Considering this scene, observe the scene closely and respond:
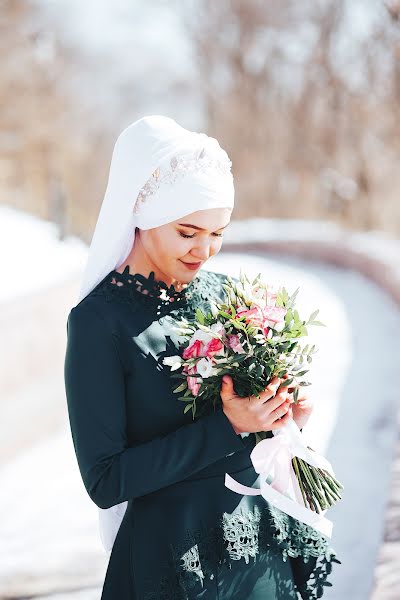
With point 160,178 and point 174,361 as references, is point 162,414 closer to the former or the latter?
point 174,361

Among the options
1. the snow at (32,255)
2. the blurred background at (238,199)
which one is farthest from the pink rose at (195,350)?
the snow at (32,255)

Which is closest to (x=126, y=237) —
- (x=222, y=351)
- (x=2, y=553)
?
(x=222, y=351)

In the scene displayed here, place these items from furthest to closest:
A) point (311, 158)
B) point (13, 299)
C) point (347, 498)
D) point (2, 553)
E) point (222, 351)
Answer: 1. point (311, 158)
2. point (13, 299)
3. point (347, 498)
4. point (2, 553)
5. point (222, 351)

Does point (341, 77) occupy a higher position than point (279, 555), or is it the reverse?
point (341, 77)

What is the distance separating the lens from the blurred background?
5.02 m

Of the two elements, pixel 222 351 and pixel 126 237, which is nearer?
pixel 222 351

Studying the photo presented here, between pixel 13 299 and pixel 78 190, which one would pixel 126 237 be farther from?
pixel 78 190

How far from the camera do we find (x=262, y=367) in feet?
5.87

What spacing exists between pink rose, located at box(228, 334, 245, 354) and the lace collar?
10.0 inches

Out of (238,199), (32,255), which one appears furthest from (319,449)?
(238,199)

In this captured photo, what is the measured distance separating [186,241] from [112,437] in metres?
0.52

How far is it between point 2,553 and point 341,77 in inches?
1243

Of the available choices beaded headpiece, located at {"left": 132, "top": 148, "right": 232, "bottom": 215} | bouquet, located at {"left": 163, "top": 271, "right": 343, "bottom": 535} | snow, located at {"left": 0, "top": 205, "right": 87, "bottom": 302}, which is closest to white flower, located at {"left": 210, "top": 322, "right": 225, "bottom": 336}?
bouquet, located at {"left": 163, "top": 271, "right": 343, "bottom": 535}

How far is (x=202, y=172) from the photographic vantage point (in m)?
1.92
